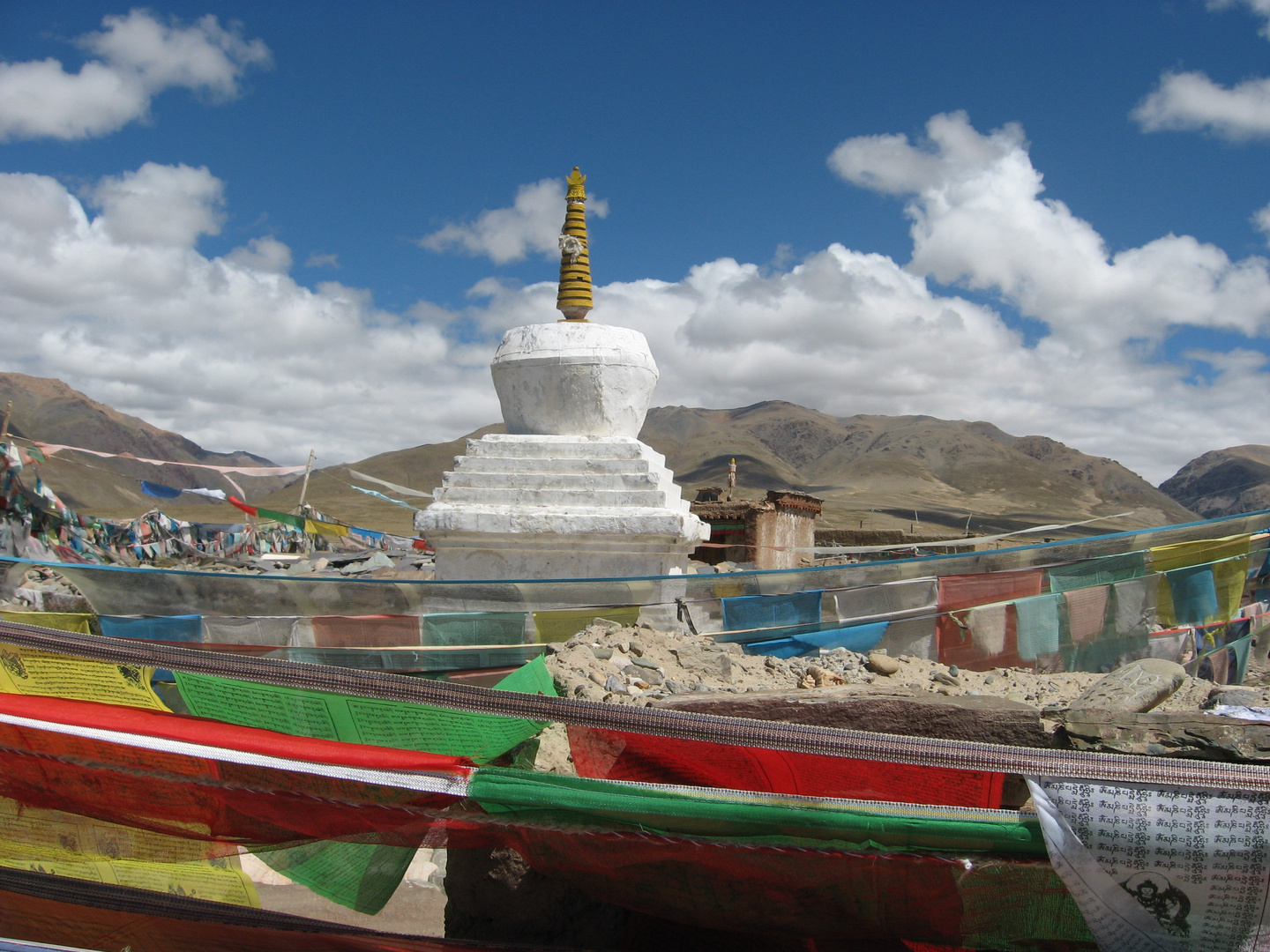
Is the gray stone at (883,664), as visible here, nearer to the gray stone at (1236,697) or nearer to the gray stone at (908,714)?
the gray stone at (1236,697)

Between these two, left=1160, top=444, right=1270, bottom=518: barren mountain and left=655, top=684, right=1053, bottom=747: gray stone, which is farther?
left=1160, top=444, right=1270, bottom=518: barren mountain

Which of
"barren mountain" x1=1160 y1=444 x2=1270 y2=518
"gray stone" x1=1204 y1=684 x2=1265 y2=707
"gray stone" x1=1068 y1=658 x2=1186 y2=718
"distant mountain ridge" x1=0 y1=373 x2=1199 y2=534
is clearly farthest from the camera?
"barren mountain" x1=1160 y1=444 x2=1270 y2=518

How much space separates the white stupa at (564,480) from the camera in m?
6.22

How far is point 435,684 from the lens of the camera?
1707 millimetres

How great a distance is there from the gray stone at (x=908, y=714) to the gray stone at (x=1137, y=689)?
0.95m

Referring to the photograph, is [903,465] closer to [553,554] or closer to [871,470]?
[871,470]

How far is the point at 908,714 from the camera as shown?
2631 millimetres

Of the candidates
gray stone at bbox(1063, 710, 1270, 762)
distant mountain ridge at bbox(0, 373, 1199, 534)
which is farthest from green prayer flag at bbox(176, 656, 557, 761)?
distant mountain ridge at bbox(0, 373, 1199, 534)

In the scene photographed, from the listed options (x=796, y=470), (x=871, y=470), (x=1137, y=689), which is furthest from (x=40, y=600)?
(x=796, y=470)

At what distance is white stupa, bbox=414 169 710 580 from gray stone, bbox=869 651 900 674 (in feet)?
5.78

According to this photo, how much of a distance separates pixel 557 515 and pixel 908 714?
3.88 meters

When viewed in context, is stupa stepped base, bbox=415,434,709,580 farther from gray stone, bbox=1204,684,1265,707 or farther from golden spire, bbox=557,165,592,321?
gray stone, bbox=1204,684,1265,707

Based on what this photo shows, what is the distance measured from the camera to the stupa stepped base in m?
6.16

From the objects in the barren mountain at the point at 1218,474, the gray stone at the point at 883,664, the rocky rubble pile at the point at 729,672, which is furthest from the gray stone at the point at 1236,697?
the barren mountain at the point at 1218,474
